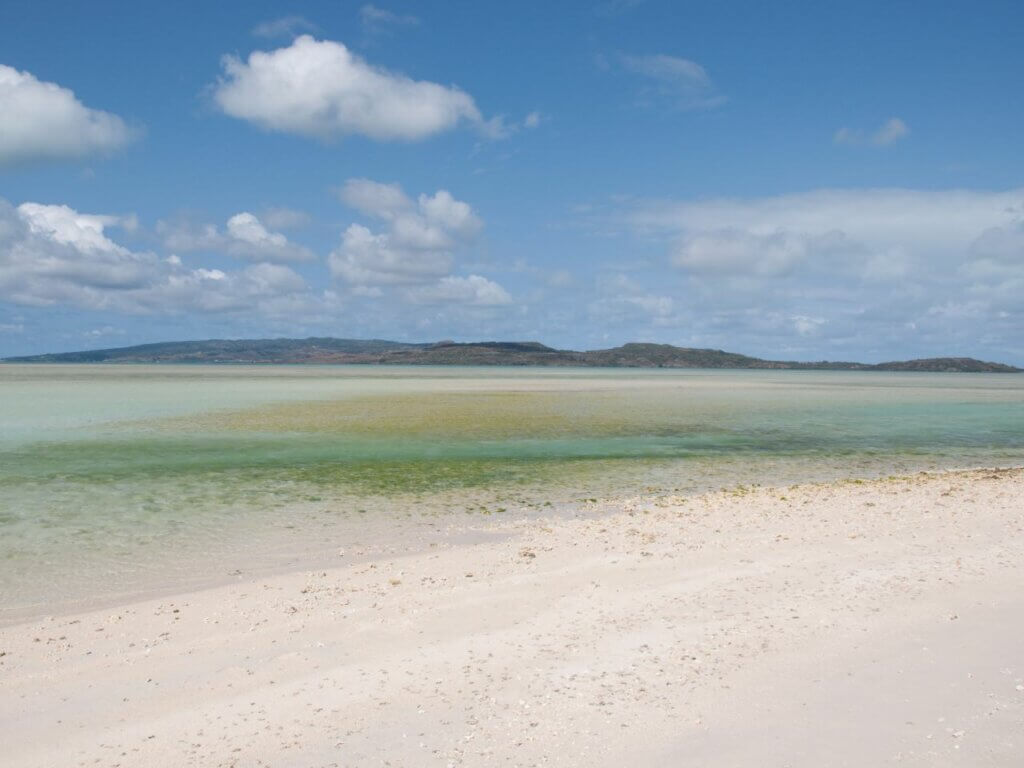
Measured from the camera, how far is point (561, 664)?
23.5 feet

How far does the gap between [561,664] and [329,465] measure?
16.6 meters

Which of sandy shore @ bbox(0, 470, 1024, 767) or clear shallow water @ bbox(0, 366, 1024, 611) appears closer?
sandy shore @ bbox(0, 470, 1024, 767)

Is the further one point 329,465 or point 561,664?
point 329,465

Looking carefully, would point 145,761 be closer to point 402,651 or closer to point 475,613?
point 402,651

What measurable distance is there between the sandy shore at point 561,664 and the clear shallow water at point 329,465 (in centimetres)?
319

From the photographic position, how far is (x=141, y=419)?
37750 mm

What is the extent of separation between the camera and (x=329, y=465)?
22672 mm

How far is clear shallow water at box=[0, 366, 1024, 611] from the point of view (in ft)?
43.0

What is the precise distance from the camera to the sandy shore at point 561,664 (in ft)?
18.9

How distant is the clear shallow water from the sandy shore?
3.19 metres

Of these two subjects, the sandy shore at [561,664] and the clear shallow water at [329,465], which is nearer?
the sandy shore at [561,664]

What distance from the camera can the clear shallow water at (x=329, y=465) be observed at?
516 inches

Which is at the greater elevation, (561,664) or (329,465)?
Result: (561,664)

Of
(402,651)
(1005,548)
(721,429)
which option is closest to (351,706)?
(402,651)
